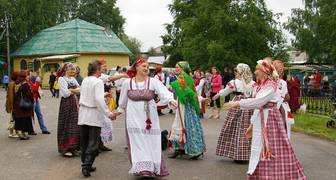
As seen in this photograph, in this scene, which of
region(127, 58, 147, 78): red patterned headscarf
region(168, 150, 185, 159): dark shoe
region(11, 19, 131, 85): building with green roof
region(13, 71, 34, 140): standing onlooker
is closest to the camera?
region(127, 58, 147, 78): red patterned headscarf

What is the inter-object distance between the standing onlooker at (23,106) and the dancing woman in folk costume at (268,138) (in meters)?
6.53

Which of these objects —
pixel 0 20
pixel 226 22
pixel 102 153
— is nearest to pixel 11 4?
pixel 0 20

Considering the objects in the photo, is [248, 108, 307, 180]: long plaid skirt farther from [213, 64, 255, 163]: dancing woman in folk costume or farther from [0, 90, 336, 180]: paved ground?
[213, 64, 255, 163]: dancing woman in folk costume

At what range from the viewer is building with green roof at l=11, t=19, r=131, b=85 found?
49.6 m

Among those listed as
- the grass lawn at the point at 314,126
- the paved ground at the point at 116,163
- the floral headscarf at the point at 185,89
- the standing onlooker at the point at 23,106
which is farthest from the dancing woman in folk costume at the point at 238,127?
the standing onlooker at the point at 23,106

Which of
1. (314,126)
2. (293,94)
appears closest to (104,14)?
(293,94)

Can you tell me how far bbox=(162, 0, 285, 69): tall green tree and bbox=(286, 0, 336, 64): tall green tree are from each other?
4.71 m

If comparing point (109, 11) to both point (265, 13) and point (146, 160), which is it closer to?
point (265, 13)

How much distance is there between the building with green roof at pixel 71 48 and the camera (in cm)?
4962

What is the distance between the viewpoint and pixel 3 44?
2138 inches

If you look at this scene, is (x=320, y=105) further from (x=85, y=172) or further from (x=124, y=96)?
(x=85, y=172)

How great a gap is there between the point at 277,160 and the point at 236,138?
2.43 m

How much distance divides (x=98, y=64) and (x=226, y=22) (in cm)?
2771

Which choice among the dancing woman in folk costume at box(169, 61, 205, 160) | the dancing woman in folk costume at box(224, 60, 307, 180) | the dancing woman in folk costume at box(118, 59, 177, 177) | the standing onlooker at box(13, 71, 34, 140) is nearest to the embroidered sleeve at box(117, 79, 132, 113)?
the dancing woman in folk costume at box(118, 59, 177, 177)
